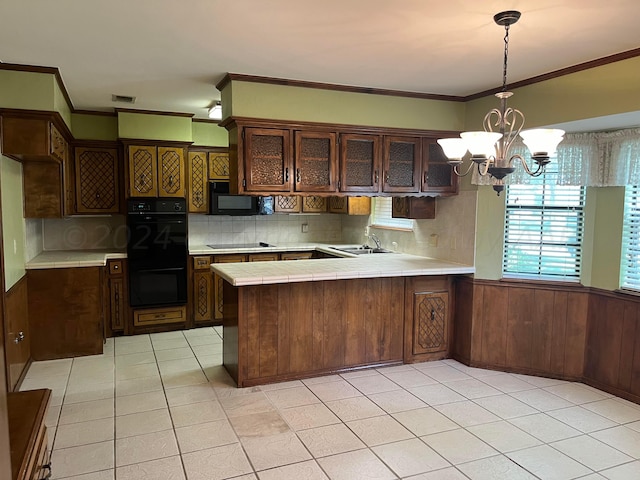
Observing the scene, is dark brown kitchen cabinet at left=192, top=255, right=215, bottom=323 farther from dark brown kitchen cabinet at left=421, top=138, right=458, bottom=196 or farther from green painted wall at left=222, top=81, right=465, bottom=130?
dark brown kitchen cabinet at left=421, top=138, right=458, bottom=196

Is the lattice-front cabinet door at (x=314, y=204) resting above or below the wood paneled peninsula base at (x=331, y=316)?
above

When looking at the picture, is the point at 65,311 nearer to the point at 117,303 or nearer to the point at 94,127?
the point at 117,303

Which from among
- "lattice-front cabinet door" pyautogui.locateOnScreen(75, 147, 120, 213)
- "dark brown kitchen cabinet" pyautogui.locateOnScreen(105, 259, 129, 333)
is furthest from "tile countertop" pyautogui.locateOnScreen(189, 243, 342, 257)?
"lattice-front cabinet door" pyautogui.locateOnScreen(75, 147, 120, 213)

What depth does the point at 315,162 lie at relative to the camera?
13.0ft

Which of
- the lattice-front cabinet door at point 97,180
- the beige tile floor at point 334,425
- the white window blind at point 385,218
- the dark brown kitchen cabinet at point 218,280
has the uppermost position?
the lattice-front cabinet door at point 97,180

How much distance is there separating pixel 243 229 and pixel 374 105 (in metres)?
2.89

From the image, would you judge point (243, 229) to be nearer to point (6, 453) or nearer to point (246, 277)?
point (246, 277)

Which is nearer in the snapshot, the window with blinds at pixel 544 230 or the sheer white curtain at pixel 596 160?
the sheer white curtain at pixel 596 160

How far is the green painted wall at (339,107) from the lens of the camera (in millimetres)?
3699

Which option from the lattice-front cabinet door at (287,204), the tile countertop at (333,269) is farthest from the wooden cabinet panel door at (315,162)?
the lattice-front cabinet door at (287,204)

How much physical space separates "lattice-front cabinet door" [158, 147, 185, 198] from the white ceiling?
1407 mm

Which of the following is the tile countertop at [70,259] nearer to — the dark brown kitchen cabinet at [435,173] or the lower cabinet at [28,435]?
the lower cabinet at [28,435]

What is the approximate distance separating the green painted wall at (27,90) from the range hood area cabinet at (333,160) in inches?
53.8

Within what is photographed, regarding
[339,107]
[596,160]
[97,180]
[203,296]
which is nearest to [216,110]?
[339,107]
